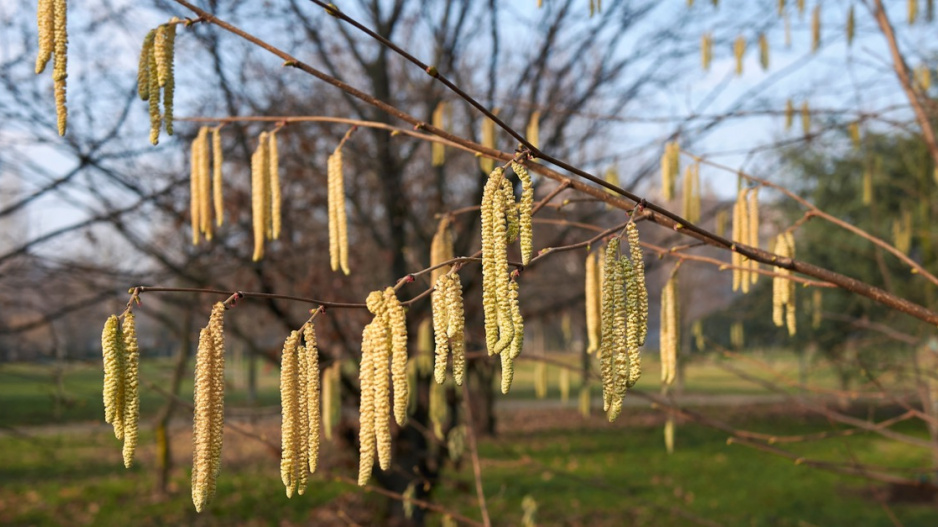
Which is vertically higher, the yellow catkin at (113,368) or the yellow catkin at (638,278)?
the yellow catkin at (638,278)

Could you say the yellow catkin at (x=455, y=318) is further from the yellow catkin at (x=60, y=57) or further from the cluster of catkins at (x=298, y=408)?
the yellow catkin at (x=60, y=57)

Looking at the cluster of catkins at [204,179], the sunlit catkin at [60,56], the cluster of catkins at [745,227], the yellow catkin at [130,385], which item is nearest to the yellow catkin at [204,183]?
the cluster of catkins at [204,179]

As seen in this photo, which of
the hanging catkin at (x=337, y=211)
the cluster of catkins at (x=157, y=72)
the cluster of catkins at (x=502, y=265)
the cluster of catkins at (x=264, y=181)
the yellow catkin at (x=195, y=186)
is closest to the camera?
the cluster of catkins at (x=502, y=265)

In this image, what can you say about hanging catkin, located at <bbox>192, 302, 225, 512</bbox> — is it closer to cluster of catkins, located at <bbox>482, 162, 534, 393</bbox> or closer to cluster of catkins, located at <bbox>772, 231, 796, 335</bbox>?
cluster of catkins, located at <bbox>482, 162, 534, 393</bbox>

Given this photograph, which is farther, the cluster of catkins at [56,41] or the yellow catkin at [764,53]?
the yellow catkin at [764,53]

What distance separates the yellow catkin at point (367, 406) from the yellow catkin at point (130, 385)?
341 mm

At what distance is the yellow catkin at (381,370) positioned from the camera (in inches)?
42.4

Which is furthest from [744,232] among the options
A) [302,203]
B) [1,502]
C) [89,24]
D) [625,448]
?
[625,448]

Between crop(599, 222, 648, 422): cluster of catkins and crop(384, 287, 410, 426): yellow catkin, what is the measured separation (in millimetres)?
299

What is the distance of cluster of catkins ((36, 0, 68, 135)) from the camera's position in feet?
4.39

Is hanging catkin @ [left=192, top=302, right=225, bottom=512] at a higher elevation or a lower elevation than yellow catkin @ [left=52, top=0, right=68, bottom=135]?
lower

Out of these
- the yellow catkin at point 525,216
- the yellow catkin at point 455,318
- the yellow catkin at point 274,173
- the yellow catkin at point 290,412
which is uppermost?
the yellow catkin at point 274,173

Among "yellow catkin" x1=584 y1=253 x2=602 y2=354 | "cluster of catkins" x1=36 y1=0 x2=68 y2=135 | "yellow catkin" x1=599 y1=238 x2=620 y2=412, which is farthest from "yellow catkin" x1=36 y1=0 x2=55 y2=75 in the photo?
"yellow catkin" x1=584 y1=253 x2=602 y2=354

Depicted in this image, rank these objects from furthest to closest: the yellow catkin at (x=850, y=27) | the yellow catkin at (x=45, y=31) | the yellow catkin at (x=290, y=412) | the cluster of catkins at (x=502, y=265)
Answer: the yellow catkin at (x=850, y=27)
the yellow catkin at (x=45, y=31)
the yellow catkin at (x=290, y=412)
the cluster of catkins at (x=502, y=265)
